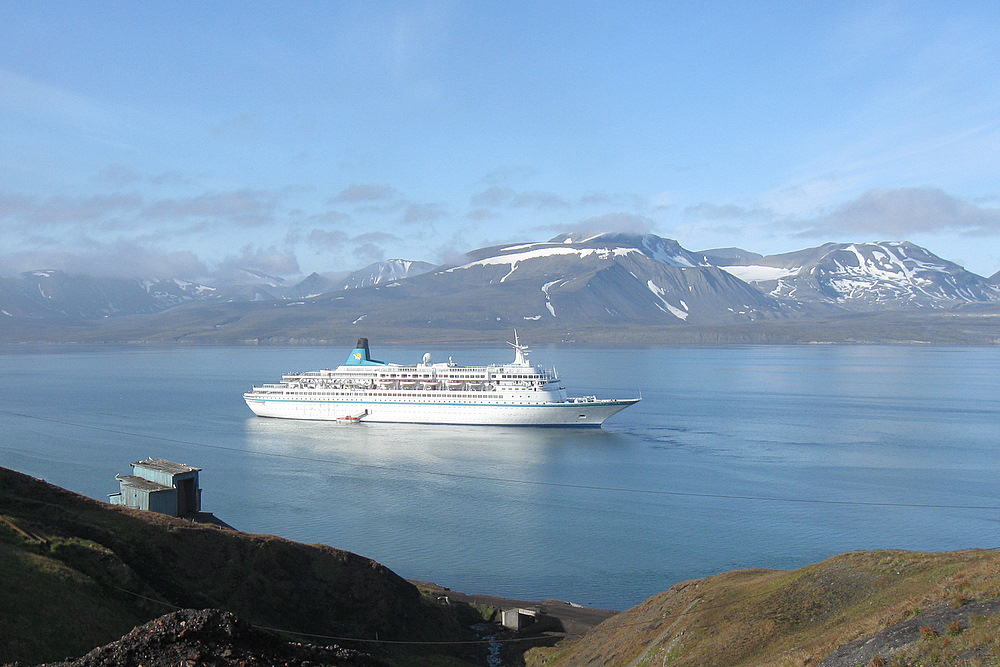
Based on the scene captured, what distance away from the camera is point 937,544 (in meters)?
21.3

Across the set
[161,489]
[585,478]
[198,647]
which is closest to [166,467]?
[161,489]

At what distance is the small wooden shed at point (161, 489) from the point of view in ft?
55.7

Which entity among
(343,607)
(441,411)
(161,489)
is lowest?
(343,607)

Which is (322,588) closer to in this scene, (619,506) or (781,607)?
(781,607)

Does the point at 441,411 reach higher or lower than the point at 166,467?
lower

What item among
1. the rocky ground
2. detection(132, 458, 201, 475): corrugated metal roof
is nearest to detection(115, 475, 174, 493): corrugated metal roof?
detection(132, 458, 201, 475): corrugated metal roof

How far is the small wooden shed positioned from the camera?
55.7ft

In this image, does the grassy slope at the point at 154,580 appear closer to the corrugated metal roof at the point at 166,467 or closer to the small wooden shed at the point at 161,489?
the small wooden shed at the point at 161,489

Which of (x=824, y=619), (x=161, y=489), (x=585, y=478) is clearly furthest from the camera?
(x=585, y=478)

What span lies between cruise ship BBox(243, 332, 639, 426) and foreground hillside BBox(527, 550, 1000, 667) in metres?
28.6

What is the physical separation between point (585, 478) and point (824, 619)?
20.2m

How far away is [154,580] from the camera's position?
11828 millimetres

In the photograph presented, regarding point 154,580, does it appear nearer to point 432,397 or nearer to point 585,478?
point 585,478

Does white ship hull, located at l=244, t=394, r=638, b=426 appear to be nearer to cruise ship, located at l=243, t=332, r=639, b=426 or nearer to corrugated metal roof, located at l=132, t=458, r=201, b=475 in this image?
cruise ship, located at l=243, t=332, r=639, b=426
